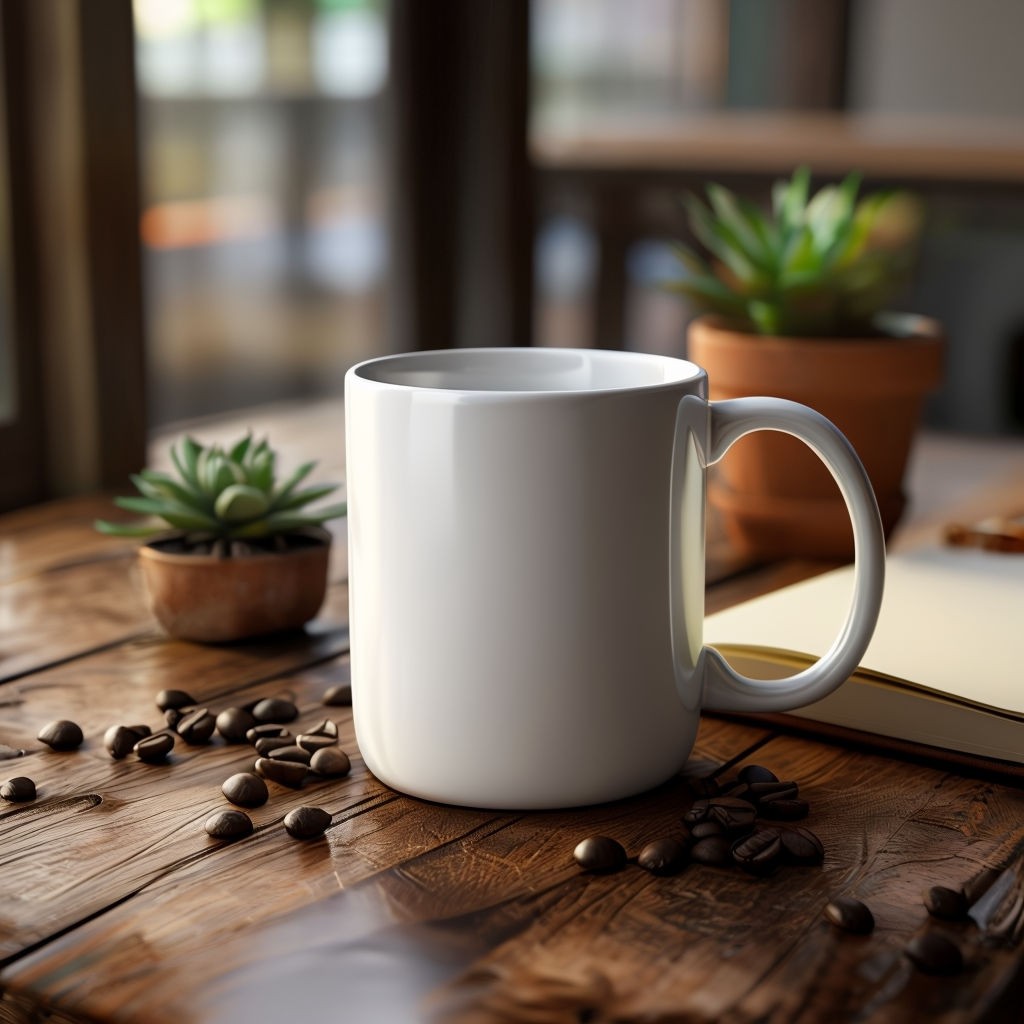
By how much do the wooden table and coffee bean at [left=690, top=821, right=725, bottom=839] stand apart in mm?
15

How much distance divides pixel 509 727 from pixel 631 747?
0.06m

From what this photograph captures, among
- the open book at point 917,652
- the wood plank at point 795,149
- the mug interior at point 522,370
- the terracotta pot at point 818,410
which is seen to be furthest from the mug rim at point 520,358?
the wood plank at point 795,149

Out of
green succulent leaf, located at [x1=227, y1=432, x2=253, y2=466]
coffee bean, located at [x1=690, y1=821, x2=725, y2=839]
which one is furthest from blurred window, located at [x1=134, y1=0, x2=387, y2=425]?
coffee bean, located at [x1=690, y1=821, x2=725, y2=839]

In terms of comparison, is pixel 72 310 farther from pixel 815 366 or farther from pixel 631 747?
pixel 631 747

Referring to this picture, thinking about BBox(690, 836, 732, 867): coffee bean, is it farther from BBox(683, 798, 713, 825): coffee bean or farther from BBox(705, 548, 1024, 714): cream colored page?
BBox(705, 548, 1024, 714): cream colored page

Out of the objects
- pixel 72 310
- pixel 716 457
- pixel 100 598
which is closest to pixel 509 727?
pixel 716 457

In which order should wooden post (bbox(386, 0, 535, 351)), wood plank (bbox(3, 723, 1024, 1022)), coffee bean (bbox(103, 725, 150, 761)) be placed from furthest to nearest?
1. wooden post (bbox(386, 0, 535, 351))
2. coffee bean (bbox(103, 725, 150, 761))
3. wood plank (bbox(3, 723, 1024, 1022))

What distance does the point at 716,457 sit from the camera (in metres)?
0.57

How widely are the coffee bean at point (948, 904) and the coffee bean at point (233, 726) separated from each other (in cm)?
33

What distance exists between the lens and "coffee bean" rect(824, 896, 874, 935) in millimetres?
468

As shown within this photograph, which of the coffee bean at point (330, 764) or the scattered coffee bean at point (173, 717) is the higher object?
the coffee bean at point (330, 764)

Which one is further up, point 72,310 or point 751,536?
Result: point 72,310

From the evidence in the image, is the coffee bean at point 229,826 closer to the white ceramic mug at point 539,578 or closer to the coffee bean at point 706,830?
the white ceramic mug at point 539,578

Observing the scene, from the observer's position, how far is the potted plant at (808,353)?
956 millimetres
